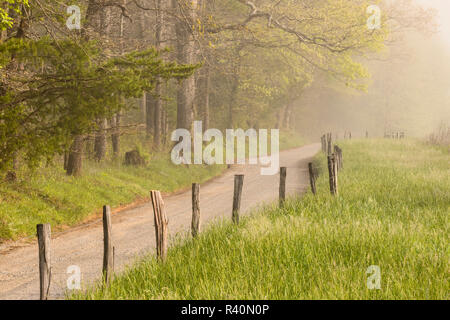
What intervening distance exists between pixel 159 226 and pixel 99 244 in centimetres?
303

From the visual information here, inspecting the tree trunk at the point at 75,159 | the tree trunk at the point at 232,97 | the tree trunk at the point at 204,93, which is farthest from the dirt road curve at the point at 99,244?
the tree trunk at the point at 232,97

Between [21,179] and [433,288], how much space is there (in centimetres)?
1080

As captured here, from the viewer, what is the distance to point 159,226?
23.0 feet

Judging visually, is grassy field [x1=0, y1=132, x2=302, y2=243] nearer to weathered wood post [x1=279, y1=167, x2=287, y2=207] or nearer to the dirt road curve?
the dirt road curve

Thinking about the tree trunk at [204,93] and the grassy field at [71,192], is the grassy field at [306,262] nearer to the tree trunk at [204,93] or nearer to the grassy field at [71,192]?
the grassy field at [71,192]

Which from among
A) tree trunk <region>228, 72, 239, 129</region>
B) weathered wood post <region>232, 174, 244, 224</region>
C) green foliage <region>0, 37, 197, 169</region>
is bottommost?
weathered wood post <region>232, 174, 244, 224</region>

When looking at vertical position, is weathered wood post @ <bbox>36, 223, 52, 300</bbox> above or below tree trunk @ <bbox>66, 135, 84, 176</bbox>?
below

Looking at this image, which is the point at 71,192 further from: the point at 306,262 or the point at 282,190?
the point at 306,262

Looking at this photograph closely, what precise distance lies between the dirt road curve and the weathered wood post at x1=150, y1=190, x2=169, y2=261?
0.68 metres

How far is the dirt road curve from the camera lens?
7.11 metres

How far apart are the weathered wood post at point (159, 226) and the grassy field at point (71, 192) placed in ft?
15.0

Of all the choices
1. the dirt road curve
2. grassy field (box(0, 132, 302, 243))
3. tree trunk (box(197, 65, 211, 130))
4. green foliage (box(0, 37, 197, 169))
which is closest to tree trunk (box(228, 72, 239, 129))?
tree trunk (box(197, 65, 211, 130))

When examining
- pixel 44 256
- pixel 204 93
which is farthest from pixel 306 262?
pixel 204 93

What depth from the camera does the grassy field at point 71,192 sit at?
33.4ft
